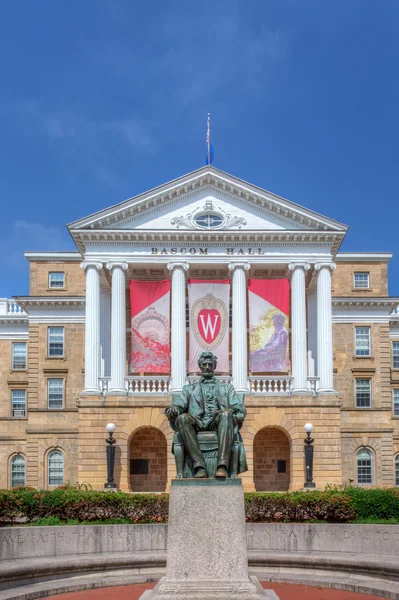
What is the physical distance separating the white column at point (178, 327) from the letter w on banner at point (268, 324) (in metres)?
3.55

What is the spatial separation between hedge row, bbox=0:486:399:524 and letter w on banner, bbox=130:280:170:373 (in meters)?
20.4

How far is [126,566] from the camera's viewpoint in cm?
1638

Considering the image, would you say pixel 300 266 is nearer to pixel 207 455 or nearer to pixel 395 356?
pixel 395 356

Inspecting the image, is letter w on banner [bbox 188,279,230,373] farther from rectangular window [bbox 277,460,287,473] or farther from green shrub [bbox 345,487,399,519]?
green shrub [bbox 345,487,399,519]

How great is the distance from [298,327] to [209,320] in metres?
4.90

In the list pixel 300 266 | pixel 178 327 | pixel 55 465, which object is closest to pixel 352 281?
pixel 300 266

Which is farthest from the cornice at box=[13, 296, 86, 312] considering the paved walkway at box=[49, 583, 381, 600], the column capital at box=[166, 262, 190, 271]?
the paved walkway at box=[49, 583, 381, 600]

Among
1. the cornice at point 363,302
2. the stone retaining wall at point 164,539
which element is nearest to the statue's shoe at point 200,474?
the stone retaining wall at point 164,539

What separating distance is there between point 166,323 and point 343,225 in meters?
10.8

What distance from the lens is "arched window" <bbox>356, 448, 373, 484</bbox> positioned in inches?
2023

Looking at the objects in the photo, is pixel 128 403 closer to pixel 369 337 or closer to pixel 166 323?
pixel 166 323

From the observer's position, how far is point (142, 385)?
4225 centimetres

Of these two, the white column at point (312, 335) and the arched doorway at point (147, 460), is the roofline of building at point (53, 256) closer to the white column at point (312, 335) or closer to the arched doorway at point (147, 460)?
the arched doorway at point (147, 460)

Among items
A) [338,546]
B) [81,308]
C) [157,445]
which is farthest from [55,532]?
[81,308]
